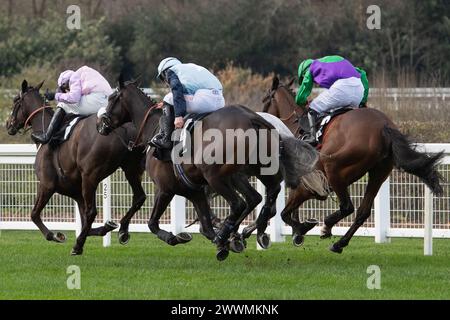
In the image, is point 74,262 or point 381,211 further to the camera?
point 381,211

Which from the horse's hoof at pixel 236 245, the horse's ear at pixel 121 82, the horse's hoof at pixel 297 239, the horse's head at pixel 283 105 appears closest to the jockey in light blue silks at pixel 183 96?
the horse's ear at pixel 121 82

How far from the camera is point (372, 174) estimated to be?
36.6 feet

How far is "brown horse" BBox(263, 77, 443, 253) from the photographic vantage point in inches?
423

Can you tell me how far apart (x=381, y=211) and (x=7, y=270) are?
4.15 meters

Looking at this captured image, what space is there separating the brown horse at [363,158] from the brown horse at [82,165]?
1.65 m

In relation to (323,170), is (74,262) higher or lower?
lower

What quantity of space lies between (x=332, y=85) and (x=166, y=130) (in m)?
1.90

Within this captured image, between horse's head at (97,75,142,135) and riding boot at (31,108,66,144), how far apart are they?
87cm

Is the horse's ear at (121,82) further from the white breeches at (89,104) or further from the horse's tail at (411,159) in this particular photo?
the horse's tail at (411,159)

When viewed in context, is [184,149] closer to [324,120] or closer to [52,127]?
[324,120]

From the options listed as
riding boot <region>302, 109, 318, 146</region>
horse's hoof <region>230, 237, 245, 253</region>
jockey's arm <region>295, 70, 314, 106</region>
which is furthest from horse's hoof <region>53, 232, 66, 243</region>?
jockey's arm <region>295, 70, 314, 106</region>

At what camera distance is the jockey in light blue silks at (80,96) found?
38.9ft

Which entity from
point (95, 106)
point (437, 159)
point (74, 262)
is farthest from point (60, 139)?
point (437, 159)
